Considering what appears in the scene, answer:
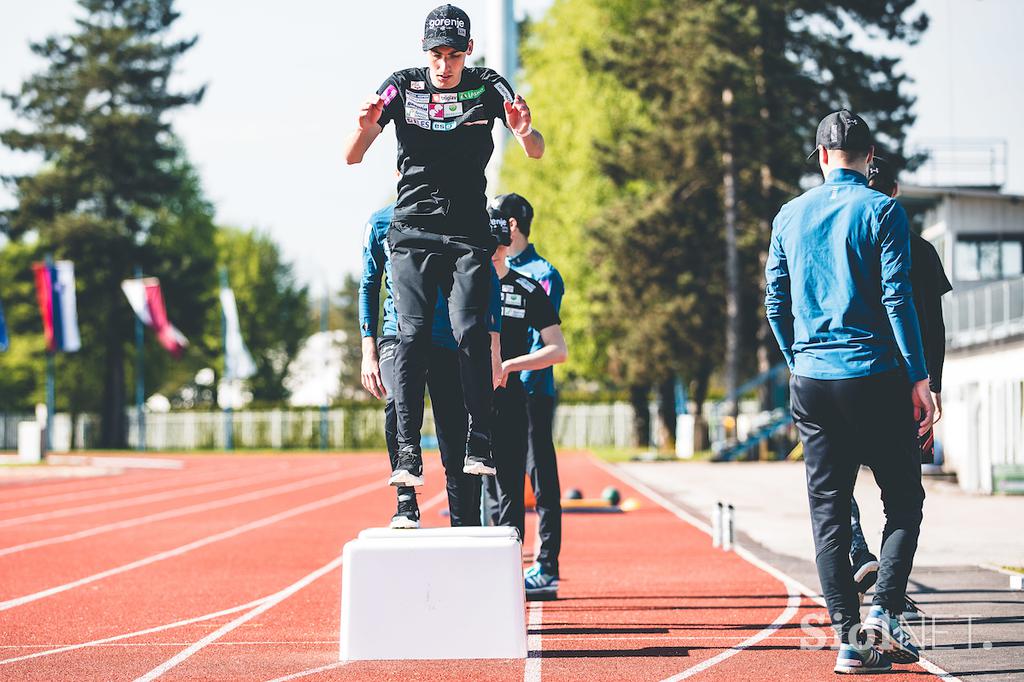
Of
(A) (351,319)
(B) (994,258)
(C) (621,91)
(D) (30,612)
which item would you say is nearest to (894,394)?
(D) (30,612)

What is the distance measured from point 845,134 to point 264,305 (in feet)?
261

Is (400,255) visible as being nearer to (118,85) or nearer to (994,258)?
(994,258)

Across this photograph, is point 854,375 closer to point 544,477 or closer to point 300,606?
point 544,477

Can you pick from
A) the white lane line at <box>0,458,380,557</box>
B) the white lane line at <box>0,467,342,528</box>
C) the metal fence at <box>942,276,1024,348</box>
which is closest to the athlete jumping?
the white lane line at <box>0,458,380,557</box>

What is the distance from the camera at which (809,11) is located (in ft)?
131

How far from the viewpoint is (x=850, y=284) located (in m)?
5.89

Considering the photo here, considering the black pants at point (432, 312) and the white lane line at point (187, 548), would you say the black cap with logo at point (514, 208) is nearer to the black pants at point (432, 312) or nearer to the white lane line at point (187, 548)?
the black pants at point (432, 312)

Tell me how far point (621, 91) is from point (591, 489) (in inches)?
989

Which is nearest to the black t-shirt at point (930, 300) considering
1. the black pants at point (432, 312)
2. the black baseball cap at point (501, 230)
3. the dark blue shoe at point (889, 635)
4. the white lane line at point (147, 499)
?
the dark blue shoe at point (889, 635)

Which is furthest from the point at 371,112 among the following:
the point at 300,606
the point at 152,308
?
the point at 152,308

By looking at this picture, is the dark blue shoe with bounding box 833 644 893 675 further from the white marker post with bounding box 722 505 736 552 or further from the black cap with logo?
the white marker post with bounding box 722 505 736 552

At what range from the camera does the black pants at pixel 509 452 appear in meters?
8.30

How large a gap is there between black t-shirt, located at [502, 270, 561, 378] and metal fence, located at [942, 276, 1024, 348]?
16879 millimetres

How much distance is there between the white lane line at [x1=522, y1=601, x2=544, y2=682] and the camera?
596cm
